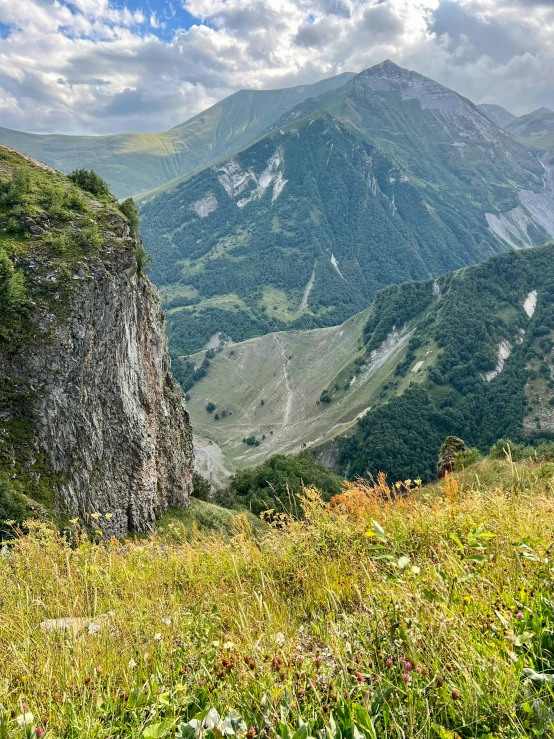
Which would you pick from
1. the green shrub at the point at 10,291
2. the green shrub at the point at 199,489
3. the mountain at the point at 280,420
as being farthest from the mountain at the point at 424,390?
the green shrub at the point at 10,291

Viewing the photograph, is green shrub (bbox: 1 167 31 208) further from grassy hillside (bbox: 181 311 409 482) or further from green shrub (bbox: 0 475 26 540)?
grassy hillside (bbox: 181 311 409 482)

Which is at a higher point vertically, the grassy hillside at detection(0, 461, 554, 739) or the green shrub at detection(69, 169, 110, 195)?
the green shrub at detection(69, 169, 110, 195)

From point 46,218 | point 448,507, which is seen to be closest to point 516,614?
point 448,507

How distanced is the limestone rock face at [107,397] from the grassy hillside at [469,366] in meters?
87.0

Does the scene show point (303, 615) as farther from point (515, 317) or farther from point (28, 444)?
point (515, 317)

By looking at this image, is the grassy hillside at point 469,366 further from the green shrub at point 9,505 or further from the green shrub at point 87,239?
the green shrub at point 9,505

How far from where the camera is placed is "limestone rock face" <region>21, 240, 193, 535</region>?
3381cm

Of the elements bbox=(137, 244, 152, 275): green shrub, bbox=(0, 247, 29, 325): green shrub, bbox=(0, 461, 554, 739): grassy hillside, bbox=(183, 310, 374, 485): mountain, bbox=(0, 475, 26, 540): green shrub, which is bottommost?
bbox=(183, 310, 374, 485): mountain

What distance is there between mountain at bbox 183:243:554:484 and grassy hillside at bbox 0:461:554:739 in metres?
114

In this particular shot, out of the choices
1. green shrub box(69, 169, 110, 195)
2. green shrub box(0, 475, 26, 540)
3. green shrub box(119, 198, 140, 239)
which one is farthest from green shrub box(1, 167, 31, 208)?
green shrub box(0, 475, 26, 540)

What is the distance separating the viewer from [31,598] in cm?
531

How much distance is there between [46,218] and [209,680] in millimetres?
42536

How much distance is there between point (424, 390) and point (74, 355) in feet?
417

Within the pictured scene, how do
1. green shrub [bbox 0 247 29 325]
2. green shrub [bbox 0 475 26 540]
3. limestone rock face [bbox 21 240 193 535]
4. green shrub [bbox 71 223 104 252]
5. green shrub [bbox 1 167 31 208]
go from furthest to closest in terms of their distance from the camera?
1. green shrub [bbox 1 167 31 208]
2. green shrub [bbox 71 223 104 252]
3. limestone rock face [bbox 21 240 193 535]
4. green shrub [bbox 0 247 29 325]
5. green shrub [bbox 0 475 26 540]
